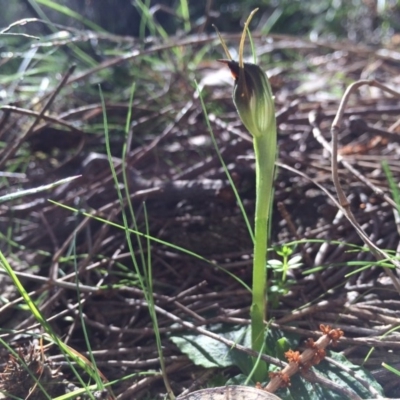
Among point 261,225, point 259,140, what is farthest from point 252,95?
point 261,225

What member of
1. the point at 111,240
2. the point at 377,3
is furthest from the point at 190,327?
the point at 377,3

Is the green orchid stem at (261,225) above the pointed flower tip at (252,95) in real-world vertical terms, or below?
below

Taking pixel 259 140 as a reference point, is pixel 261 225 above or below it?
below

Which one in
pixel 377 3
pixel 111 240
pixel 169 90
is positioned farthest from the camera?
pixel 377 3

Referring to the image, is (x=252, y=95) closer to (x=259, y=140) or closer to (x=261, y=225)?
(x=259, y=140)

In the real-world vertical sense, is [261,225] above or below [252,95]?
below

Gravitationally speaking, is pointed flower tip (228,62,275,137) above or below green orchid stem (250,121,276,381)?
above

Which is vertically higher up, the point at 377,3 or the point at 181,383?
the point at 377,3

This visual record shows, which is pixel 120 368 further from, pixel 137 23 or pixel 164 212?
pixel 137 23
